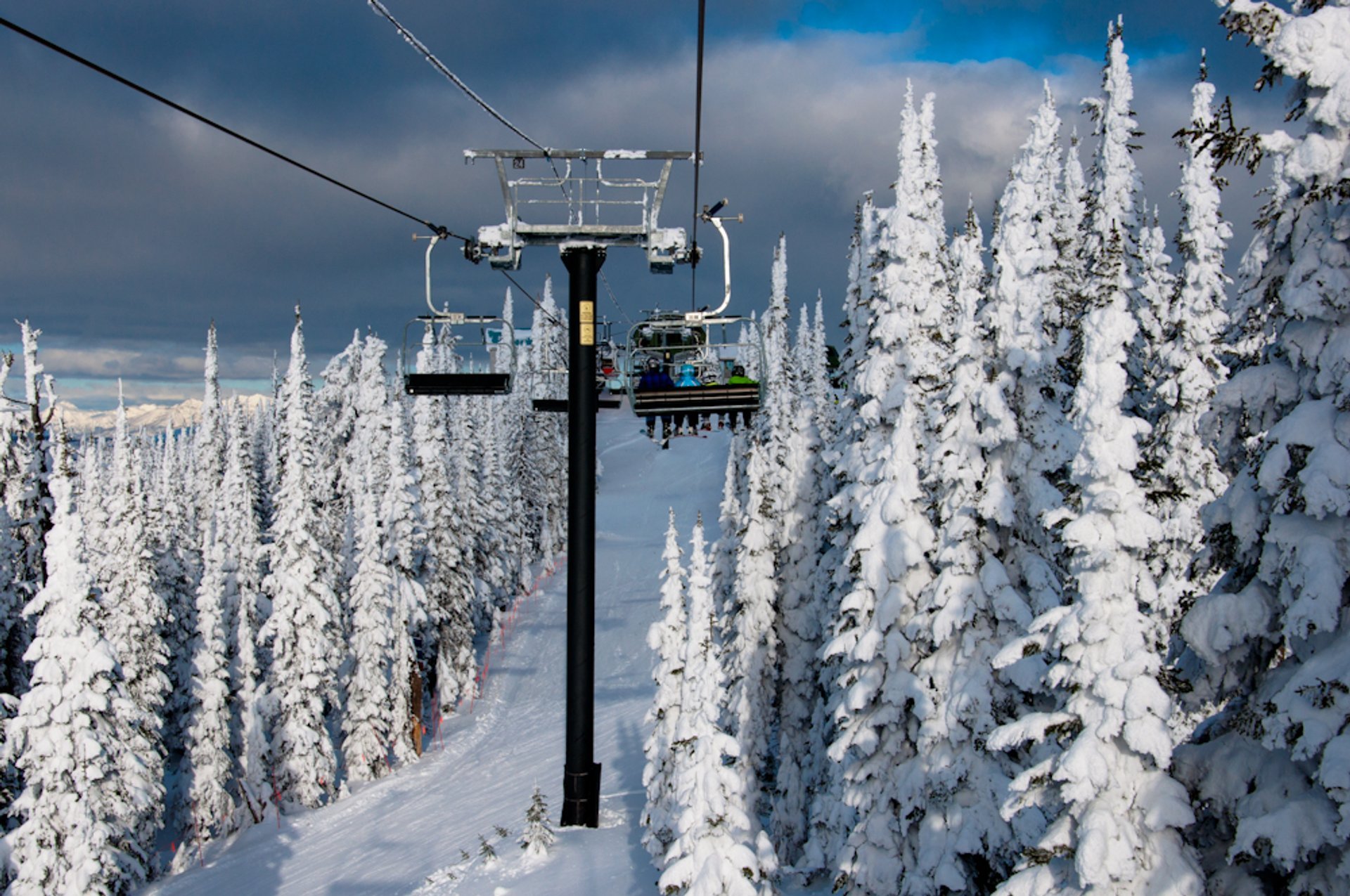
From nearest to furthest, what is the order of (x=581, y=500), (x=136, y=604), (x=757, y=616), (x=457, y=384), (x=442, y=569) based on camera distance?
(x=581, y=500), (x=457, y=384), (x=757, y=616), (x=136, y=604), (x=442, y=569)

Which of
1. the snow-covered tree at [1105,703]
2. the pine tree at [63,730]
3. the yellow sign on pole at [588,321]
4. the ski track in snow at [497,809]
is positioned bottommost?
the ski track in snow at [497,809]

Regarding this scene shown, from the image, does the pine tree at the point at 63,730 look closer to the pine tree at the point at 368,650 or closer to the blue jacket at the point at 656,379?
the pine tree at the point at 368,650

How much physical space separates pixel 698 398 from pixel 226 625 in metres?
32.9

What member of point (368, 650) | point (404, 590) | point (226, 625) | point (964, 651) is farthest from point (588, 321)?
point (226, 625)

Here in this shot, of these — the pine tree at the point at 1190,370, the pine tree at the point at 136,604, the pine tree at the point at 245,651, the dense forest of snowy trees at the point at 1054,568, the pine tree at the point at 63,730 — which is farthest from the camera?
the pine tree at the point at 245,651

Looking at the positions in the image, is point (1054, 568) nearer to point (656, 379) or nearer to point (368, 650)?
point (656, 379)

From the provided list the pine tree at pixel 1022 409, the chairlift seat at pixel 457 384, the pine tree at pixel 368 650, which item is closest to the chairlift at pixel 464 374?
the chairlift seat at pixel 457 384

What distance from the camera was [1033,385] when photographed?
48.0 ft

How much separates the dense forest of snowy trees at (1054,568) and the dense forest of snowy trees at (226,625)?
27.2 ft

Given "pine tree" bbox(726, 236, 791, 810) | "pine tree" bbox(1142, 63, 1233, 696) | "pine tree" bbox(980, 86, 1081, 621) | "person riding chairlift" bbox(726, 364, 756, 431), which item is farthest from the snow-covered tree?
"pine tree" bbox(726, 236, 791, 810)

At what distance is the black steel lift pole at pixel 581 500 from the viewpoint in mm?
14070

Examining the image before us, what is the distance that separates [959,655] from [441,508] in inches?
1287

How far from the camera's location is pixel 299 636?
34531 millimetres

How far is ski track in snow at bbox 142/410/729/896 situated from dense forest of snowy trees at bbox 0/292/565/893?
2.37 metres
